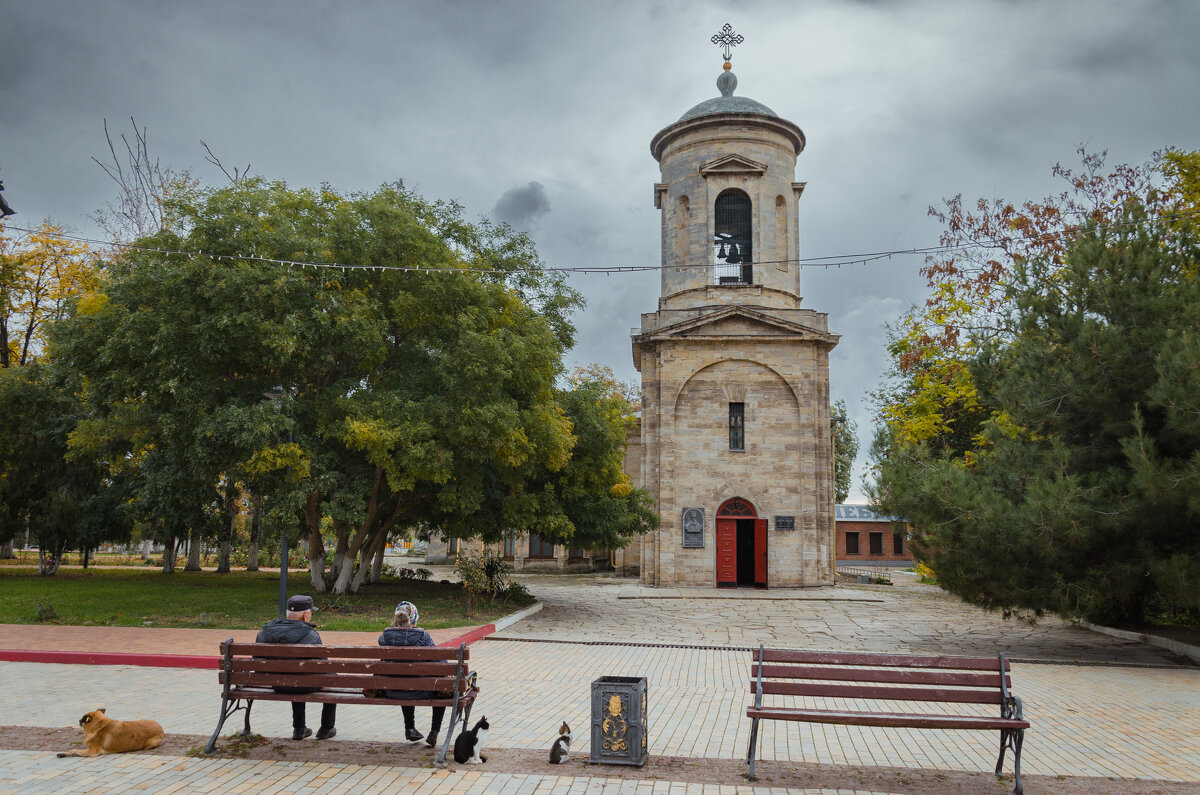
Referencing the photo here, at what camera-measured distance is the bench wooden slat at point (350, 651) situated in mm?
6707

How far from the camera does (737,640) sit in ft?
50.0

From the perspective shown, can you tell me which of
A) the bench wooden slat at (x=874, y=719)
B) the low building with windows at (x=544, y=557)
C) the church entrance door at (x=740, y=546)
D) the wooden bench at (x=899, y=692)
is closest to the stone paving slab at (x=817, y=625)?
the church entrance door at (x=740, y=546)

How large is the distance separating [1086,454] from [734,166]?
748 inches

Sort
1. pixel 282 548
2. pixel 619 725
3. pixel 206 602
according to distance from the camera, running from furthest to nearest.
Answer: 1. pixel 206 602
2. pixel 282 548
3. pixel 619 725

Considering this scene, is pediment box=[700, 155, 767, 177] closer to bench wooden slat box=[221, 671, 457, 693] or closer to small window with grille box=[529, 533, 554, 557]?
small window with grille box=[529, 533, 554, 557]

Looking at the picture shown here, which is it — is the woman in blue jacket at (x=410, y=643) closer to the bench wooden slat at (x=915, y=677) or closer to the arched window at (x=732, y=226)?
the bench wooden slat at (x=915, y=677)

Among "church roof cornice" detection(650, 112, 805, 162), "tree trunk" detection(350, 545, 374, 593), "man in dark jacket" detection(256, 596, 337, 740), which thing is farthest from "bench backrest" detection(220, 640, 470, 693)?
"church roof cornice" detection(650, 112, 805, 162)

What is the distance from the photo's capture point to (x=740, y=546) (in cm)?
2897

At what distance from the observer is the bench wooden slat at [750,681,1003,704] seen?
6.35 m

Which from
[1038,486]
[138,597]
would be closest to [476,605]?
[138,597]

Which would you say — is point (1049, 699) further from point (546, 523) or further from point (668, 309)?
point (668, 309)

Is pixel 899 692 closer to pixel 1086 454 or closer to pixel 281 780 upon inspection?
pixel 281 780

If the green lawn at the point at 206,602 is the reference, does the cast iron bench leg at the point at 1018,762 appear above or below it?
above

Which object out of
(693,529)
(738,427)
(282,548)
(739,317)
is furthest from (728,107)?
(282,548)
